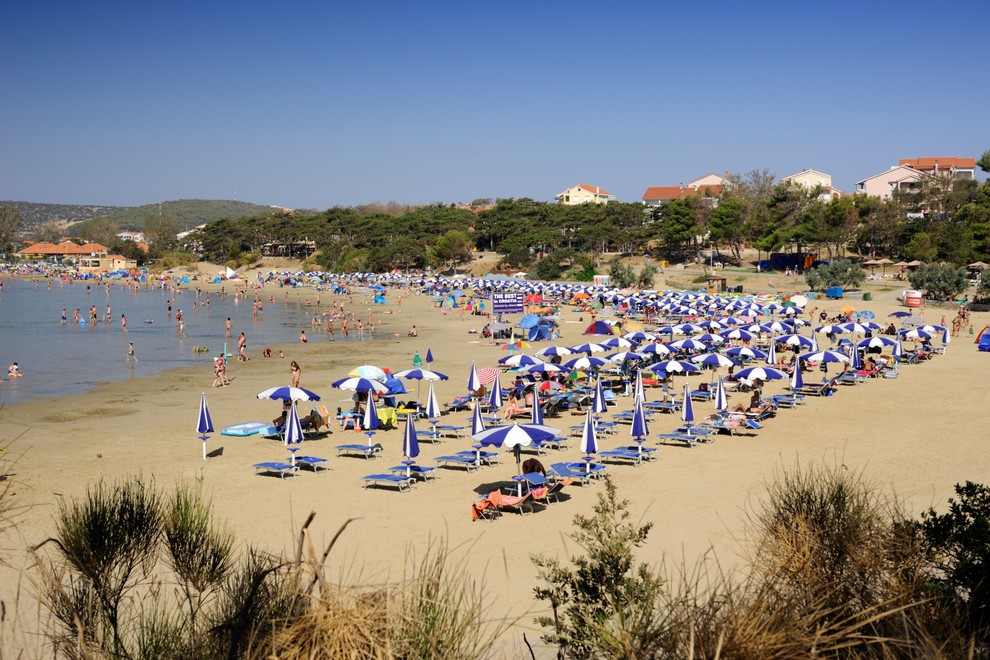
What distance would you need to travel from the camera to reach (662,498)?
12.2 metres

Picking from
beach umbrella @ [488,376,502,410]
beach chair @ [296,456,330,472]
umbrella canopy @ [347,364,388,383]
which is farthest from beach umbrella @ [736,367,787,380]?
beach chair @ [296,456,330,472]

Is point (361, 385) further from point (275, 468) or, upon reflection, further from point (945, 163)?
point (945, 163)

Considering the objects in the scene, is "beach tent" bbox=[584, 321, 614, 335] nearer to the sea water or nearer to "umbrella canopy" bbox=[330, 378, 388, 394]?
the sea water

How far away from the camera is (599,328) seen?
101 feet

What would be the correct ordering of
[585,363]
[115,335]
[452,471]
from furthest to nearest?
[115,335]
[585,363]
[452,471]

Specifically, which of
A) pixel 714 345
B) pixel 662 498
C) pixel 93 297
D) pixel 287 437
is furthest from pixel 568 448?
pixel 93 297

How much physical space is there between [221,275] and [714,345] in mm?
70988

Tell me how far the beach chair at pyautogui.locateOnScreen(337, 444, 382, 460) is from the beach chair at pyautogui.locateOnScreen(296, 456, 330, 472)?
497 mm

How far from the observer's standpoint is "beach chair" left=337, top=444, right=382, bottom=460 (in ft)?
49.3

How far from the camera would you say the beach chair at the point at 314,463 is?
1413cm

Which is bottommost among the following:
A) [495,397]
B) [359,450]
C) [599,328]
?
[359,450]

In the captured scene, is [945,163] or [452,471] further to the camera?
[945,163]

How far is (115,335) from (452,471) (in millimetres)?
29245

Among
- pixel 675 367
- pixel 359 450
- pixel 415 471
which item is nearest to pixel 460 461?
pixel 415 471
